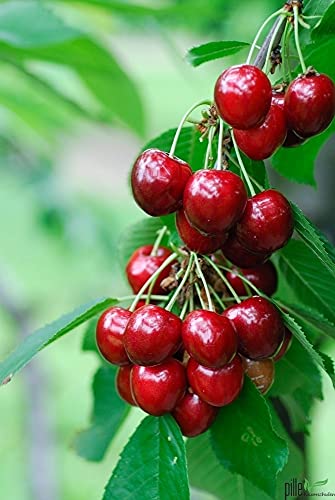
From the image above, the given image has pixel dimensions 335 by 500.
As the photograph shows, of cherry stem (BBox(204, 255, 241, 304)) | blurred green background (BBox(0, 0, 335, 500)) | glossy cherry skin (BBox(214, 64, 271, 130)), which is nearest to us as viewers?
glossy cherry skin (BBox(214, 64, 271, 130))

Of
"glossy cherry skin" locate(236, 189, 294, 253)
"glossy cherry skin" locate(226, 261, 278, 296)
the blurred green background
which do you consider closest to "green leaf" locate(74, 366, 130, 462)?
the blurred green background

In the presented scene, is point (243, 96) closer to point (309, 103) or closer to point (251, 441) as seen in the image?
point (309, 103)

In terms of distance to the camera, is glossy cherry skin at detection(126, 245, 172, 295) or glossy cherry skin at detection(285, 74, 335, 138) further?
glossy cherry skin at detection(126, 245, 172, 295)

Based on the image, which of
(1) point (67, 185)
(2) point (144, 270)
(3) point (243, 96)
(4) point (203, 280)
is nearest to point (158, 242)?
(2) point (144, 270)

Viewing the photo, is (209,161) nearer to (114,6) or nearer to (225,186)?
(225,186)

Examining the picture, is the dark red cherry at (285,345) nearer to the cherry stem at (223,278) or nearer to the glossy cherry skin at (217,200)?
the cherry stem at (223,278)

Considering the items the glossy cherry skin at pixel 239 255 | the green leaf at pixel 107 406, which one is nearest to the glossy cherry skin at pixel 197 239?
the glossy cherry skin at pixel 239 255

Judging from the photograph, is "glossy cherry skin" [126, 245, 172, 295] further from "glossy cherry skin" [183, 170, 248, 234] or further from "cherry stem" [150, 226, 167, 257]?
"glossy cherry skin" [183, 170, 248, 234]
